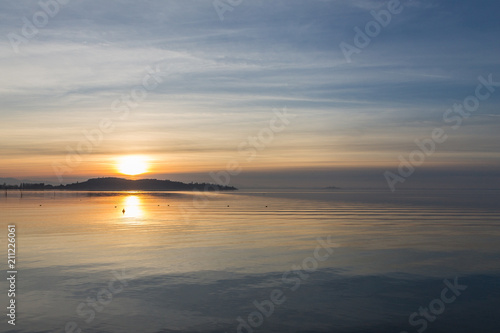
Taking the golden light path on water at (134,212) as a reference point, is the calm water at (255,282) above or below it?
below

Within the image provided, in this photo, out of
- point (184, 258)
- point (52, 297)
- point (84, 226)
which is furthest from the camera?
point (84, 226)

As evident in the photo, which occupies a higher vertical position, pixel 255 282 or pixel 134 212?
pixel 134 212

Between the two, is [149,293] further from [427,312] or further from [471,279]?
[471,279]

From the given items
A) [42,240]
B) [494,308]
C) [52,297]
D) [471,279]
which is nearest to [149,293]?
[52,297]

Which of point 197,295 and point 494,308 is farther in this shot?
point 197,295

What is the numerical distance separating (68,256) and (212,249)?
9.23 meters

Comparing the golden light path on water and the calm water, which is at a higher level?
the golden light path on water

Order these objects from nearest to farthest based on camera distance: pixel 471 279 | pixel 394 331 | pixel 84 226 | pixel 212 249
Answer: pixel 394 331
pixel 471 279
pixel 212 249
pixel 84 226

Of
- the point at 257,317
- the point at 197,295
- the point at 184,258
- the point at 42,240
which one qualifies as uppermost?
the point at 42,240

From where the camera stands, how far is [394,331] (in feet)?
49.5

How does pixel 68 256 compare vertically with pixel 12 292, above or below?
above

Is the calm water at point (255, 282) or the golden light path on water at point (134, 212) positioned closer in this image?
the calm water at point (255, 282)

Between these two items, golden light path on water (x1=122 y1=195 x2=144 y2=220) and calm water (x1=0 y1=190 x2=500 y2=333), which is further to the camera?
golden light path on water (x1=122 y1=195 x2=144 y2=220)

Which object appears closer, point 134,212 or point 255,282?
point 255,282
